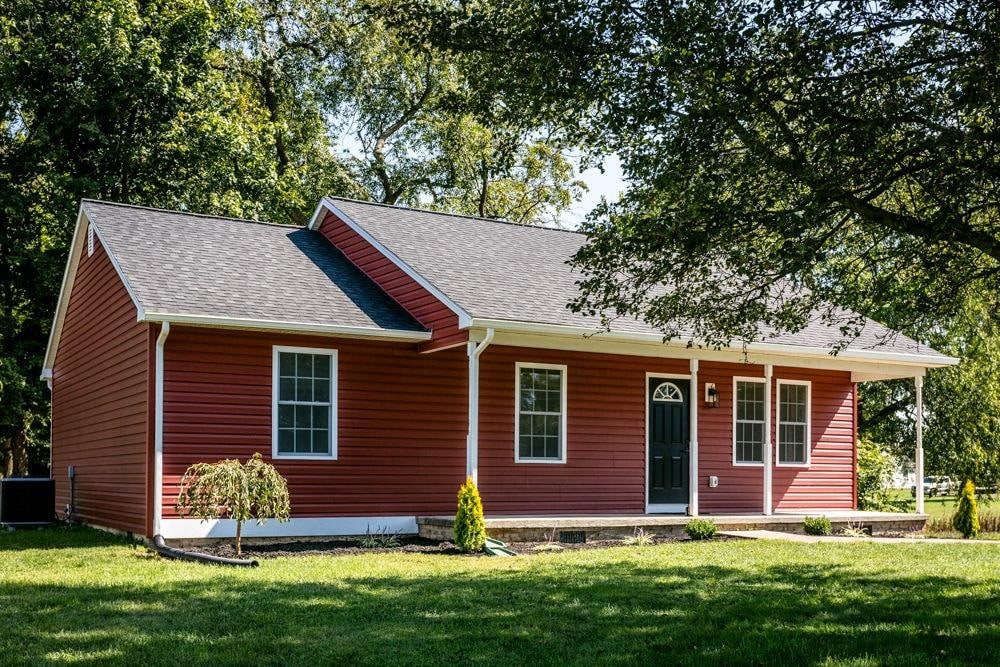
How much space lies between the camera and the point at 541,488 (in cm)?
1652

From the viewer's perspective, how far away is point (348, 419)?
15.2 metres

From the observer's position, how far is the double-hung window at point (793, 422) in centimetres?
1902

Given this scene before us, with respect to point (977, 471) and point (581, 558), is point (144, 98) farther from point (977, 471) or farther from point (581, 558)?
point (977, 471)

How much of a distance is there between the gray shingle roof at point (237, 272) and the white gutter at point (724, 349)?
1.71 m

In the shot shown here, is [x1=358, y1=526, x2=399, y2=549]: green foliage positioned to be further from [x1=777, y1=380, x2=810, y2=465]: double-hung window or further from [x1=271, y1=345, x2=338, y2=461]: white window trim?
[x1=777, y1=380, x2=810, y2=465]: double-hung window

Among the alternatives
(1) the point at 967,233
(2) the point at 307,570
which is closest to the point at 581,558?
(2) the point at 307,570

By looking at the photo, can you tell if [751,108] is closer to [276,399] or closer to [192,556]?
[192,556]

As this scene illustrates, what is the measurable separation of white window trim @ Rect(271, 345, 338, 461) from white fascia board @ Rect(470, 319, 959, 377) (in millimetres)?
2090

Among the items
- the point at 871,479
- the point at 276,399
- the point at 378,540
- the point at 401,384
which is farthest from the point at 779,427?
the point at 871,479

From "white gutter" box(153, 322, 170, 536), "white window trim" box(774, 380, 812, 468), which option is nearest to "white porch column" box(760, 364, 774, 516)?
"white window trim" box(774, 380, 812, 468)

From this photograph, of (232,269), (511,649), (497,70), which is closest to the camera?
(511,649)

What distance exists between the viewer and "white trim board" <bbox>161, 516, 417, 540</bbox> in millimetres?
13859

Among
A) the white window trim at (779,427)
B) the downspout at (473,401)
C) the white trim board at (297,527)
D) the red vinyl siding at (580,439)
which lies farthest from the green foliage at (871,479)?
the downspout at (473,401)

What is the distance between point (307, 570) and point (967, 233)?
716 centimetres
